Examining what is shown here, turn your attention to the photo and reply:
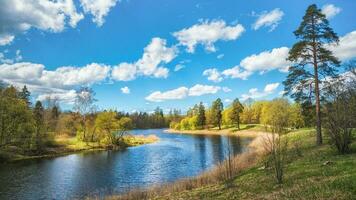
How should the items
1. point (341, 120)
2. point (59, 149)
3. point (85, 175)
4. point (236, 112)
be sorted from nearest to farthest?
point (341, 120), point (85, 175), point (59, 149), point (236, 112)

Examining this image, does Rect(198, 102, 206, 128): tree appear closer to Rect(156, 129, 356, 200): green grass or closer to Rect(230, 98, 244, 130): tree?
Rect(230, 98, 244, 130): tree

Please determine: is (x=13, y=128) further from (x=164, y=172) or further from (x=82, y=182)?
(x=164, y=172)

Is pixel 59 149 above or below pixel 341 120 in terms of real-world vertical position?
below

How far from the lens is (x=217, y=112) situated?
111812 mm

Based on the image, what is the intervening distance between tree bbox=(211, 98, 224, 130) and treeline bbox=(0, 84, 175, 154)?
153 feet

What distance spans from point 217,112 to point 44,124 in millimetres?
68818

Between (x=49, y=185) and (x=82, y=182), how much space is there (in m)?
2.80

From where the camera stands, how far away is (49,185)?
27.6m

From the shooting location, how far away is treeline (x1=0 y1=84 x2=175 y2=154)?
139 feet

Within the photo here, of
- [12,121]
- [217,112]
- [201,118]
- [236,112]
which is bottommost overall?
[12,121]

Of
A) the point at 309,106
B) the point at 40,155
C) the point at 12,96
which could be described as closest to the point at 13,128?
the point at 12,96

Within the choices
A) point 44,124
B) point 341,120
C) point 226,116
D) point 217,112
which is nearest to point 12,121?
point 44,124

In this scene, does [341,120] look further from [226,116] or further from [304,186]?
[226,116]

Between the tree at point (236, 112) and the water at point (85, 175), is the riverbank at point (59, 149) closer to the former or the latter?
the water at point (85, 175)
